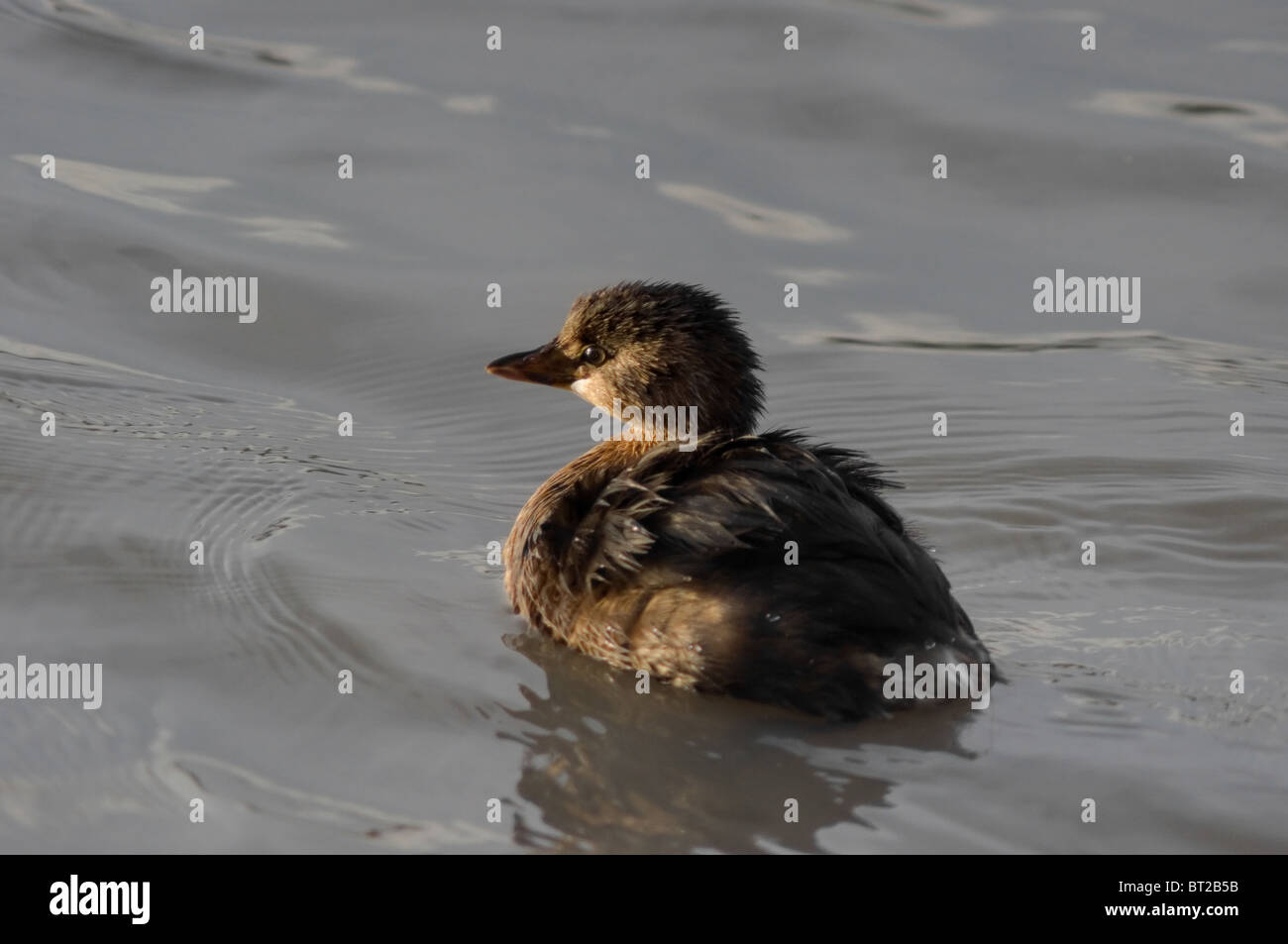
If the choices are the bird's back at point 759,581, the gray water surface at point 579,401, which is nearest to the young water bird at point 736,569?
the bird's back at point 759,581

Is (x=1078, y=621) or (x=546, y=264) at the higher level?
(x=546, y=264)

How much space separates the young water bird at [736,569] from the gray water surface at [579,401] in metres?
0.17

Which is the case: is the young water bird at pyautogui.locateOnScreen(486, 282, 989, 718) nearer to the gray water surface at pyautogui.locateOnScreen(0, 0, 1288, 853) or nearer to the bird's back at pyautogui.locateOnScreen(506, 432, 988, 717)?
the bird's back at pyautogui.locateOnScreen(506, 432, 988, 717)

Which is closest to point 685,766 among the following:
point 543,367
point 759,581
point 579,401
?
point 759,581

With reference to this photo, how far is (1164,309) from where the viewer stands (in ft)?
31.0

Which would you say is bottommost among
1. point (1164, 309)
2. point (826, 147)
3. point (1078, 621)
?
point (1078, 621)

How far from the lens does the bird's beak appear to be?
7.15 m

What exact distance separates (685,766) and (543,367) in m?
2.24

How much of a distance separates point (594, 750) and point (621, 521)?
2.71ft

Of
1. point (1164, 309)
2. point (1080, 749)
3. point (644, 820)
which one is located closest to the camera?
point (644, 820)

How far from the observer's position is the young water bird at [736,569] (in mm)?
5590

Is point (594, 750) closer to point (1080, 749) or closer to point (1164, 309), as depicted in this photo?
point (1080, 749)

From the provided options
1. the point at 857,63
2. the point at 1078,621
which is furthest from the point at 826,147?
the point at 1078,621

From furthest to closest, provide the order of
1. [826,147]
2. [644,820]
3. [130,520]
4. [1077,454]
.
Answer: [826,147]
[1077,454]
[130,520]
[644,820]
